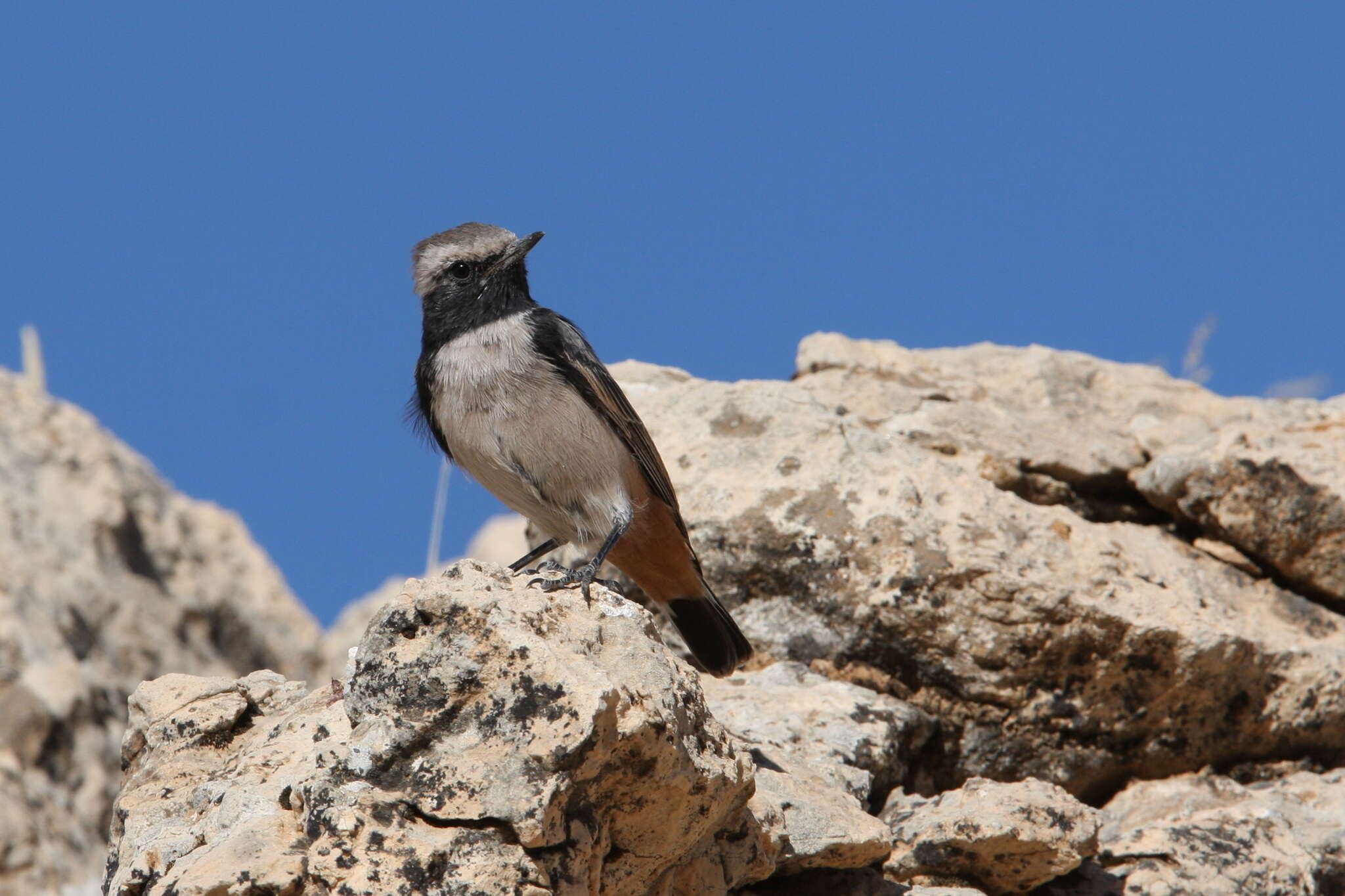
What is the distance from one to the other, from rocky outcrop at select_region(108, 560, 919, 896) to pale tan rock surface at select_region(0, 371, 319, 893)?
3.14 metres

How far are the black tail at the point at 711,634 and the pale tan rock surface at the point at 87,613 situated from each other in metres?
3.44

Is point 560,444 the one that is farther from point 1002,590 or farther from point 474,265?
point 1002,590

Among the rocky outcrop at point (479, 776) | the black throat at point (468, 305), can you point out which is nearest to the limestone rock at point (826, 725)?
the rocky outcrop at point (479, 776)

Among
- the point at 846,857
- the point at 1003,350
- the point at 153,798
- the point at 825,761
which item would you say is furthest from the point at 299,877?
the point at 1003,350

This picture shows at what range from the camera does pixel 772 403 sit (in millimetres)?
7371

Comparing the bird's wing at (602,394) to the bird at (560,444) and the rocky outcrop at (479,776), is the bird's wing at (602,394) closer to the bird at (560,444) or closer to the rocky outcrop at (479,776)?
the bird at (560,444)

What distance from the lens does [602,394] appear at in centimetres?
657

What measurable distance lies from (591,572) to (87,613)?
4737 millimetres

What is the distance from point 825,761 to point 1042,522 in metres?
1.80

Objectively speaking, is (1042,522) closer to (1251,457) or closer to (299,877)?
(1251,457)

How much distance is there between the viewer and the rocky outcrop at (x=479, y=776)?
12.3 ft

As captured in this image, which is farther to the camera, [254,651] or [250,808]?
[254,651]

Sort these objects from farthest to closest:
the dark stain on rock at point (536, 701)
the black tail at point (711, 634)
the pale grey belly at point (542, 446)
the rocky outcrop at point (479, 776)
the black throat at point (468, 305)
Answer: the black throat at point (468, 305) < the black tail at point (711, 634) < the pale grey belly at point (542, 446) < the dark stain on rock at point (536, 701) < the rocky outcrop at point (479, 776)

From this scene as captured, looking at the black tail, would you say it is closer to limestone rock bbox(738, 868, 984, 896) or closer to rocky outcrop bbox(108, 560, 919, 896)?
limestone rock bbox(738, 868, 984, 896)
